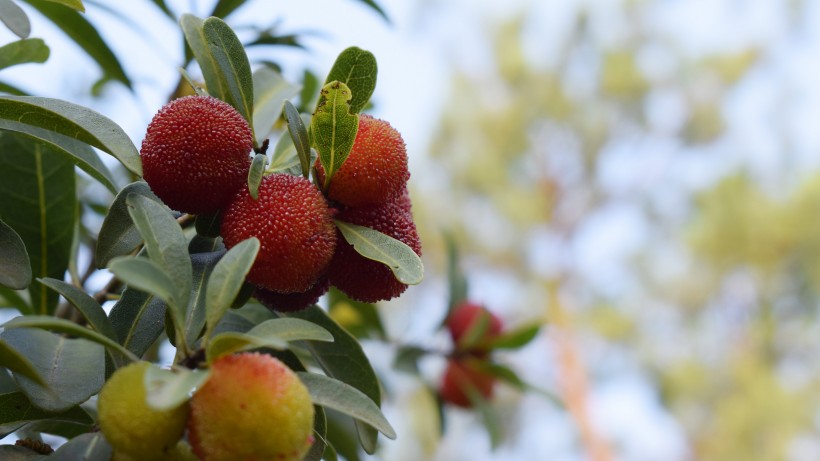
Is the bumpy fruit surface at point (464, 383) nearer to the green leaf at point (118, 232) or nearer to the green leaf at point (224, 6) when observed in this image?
the green leaf at point (224, 6)

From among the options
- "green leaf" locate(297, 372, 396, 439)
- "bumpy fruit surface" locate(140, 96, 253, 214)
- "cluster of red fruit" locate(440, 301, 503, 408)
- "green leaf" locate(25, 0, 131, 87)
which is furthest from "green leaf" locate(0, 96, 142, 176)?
"cluster of red fruit" locate(440, 301, 503, 408)

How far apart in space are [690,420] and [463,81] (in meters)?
4.78

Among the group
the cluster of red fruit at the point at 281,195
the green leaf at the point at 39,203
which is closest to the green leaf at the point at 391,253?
the cluster of red fruit at the point at 281,195

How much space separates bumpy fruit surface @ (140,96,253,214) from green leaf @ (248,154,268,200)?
28 millimetres

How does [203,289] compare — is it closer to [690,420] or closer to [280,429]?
[280,429]

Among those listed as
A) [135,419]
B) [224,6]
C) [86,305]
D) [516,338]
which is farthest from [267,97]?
[516,338]

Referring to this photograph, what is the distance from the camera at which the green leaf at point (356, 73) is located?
24.8 inches

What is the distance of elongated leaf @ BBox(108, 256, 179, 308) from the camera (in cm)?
43

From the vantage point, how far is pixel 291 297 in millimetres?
657

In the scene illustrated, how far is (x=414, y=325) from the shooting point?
1.65m

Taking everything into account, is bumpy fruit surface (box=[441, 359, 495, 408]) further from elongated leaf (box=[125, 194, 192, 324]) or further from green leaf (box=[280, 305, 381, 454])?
elongated leaf (box=[125, 194, 192, 324])

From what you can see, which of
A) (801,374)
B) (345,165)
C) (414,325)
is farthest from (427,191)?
(345,165)

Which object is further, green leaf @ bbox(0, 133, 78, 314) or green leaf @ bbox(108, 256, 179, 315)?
green leaf @ bbox(0, 133, 78, 314)

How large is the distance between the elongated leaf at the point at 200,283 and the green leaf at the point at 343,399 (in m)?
0.09
